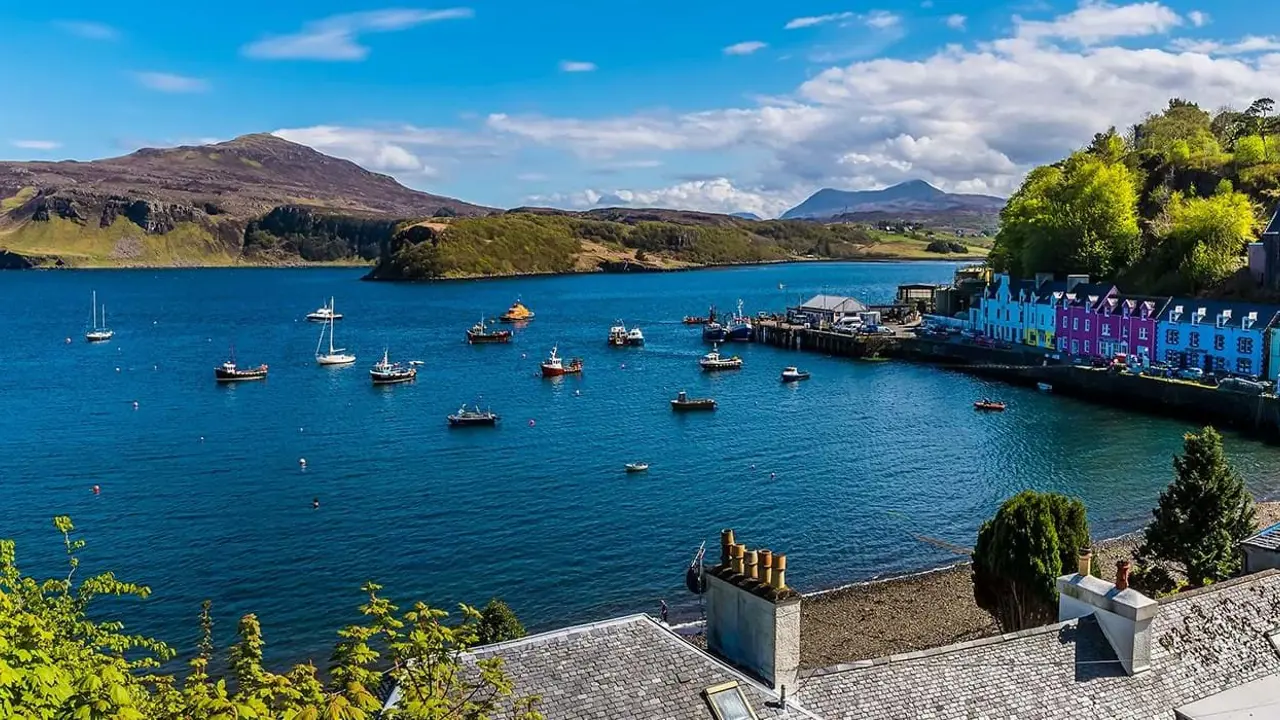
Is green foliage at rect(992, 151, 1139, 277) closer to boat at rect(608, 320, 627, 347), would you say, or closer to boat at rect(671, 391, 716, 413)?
boat at rect(608, 320, 627, 347)

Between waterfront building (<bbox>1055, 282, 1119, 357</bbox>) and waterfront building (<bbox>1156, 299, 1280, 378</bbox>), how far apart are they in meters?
7.59

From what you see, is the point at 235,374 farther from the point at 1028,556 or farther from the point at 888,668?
the point at 888,668

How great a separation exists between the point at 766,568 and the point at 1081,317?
8843 cm

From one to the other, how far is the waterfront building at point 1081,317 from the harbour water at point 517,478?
9226mm

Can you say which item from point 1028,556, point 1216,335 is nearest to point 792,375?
point 1216,335

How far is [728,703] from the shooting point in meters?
13.1

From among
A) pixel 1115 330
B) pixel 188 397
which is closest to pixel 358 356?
pixel 188 397

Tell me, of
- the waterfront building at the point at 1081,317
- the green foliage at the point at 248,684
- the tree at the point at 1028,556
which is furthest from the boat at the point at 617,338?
the green foliage at the point at 248,684

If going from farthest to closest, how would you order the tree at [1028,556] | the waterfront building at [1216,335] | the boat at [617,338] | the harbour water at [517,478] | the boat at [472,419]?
1. the boat at [617,338]
2. the waterfront building at [1216,335]
3. the boat at [472,419]
4. the harbour water at [517,478]
5. the tree at [1028,556]

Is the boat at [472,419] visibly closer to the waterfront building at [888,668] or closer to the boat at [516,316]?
the waterfront building at [888,668]

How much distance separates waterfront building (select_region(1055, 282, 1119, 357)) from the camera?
3617 inches

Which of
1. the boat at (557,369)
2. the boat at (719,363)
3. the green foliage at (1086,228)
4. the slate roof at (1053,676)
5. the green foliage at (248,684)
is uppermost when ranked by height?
the green foliage at (1086,228)

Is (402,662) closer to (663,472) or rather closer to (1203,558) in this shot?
(1203,558)

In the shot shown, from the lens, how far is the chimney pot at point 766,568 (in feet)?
46.9
